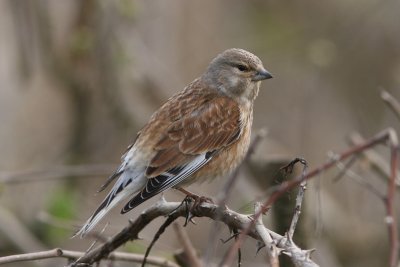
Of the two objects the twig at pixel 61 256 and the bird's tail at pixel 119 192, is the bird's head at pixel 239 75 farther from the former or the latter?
the twig at pixel 61 256

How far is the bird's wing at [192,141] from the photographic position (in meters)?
4.86

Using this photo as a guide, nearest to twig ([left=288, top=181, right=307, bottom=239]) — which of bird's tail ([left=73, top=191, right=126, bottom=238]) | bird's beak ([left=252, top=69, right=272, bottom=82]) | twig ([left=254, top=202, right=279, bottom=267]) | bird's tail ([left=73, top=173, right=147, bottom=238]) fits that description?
twig ([left=254, top=202, right=279, bottom=267])

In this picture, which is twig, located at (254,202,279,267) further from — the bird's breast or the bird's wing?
the bird's breast

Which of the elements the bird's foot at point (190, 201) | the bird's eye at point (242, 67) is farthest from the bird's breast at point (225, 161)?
the bird's foot at point (190, 201)

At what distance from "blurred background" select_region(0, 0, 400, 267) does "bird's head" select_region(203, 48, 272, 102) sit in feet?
1.63

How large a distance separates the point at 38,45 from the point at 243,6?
3533 millimetres

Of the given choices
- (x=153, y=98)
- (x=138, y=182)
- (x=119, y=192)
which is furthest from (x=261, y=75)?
(x=153, y=98)

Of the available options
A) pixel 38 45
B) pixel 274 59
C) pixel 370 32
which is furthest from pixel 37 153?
pixel 370 32

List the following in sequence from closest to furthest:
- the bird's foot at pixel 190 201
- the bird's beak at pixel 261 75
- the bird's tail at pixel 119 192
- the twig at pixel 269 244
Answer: the twig at pixel 269 244 → the bird's foot at pixel 190 201 → the bird's tail at pixel 119 192 → the bird's beak at pixel 261 75

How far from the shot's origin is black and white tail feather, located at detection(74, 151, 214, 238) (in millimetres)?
A: 4516

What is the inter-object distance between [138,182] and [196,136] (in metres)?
0.60

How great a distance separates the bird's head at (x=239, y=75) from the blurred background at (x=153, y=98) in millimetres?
498

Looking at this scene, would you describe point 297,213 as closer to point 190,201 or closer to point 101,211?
point 190,201

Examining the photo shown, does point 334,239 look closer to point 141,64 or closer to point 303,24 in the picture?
point 141,64
